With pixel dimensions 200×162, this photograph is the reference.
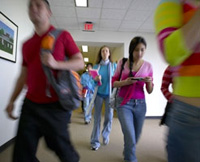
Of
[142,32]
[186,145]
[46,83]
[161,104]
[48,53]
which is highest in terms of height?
[142,32]

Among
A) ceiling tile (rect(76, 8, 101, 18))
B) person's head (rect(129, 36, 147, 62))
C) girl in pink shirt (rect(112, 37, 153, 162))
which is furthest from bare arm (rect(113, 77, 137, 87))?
ceiling tile (rect(76, 8, 101, 18))

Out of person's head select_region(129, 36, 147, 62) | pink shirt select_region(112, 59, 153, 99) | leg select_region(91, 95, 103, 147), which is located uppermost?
person's head select_region(129, 36, 147, 62)

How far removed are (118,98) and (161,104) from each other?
178 inches

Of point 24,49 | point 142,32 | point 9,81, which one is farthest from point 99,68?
point 142,32

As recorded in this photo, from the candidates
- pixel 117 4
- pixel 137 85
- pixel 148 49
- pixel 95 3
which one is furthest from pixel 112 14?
pixel 137 85

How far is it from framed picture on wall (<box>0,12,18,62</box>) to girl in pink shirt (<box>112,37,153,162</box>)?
1.63 m

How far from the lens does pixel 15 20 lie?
2.88 metres

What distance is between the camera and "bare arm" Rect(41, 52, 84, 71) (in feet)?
3.11

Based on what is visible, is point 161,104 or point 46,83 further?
point 161,104

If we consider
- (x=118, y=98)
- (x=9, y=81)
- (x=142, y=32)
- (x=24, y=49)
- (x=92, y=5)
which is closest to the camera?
(x=24, y=49)

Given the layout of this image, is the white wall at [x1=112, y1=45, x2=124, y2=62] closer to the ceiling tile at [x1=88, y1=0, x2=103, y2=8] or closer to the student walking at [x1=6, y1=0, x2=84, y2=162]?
the ceiling tile at [x1=88, y1=0, x2=103, y2=8]

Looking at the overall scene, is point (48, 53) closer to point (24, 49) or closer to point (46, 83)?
point (46, 83)

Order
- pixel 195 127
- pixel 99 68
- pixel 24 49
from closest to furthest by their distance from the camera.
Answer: pixel 195 127 → pixel 24 49 → pixel 99 68

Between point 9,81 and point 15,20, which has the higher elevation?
point 15,20
